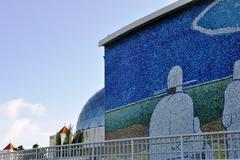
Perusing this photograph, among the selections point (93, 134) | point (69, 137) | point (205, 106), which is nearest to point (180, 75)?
point (205, 106)

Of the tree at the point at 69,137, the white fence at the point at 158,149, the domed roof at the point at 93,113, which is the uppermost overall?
the domed roof at the point at 93,113

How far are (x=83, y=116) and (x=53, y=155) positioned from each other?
18.1 meters

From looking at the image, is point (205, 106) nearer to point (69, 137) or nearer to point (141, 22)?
point (141, 22)

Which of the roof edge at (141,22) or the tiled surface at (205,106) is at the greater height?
the roof edge at (141,22)

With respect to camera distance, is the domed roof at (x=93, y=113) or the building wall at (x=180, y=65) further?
the domed roof at (x=93, y=113)

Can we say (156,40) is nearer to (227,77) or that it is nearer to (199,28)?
(199,28)

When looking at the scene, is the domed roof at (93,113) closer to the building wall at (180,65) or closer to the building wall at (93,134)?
the building wall at (93,134)

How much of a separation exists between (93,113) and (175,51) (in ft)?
48.1

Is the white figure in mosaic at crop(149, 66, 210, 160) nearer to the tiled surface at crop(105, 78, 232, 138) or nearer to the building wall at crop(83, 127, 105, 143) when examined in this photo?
the tiled surface at crop(105, 78, 232, 138)

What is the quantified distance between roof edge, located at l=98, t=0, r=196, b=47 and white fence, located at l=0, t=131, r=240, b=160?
21.4ft

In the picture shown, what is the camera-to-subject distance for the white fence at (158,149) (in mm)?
8750

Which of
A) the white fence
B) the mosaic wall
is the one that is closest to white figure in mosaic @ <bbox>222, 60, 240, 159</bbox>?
the mosaic wall

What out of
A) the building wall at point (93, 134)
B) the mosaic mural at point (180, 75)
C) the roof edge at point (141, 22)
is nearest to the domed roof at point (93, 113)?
the building wall at point (93, 134)

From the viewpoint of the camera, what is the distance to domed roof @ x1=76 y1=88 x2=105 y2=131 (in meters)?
28.4
